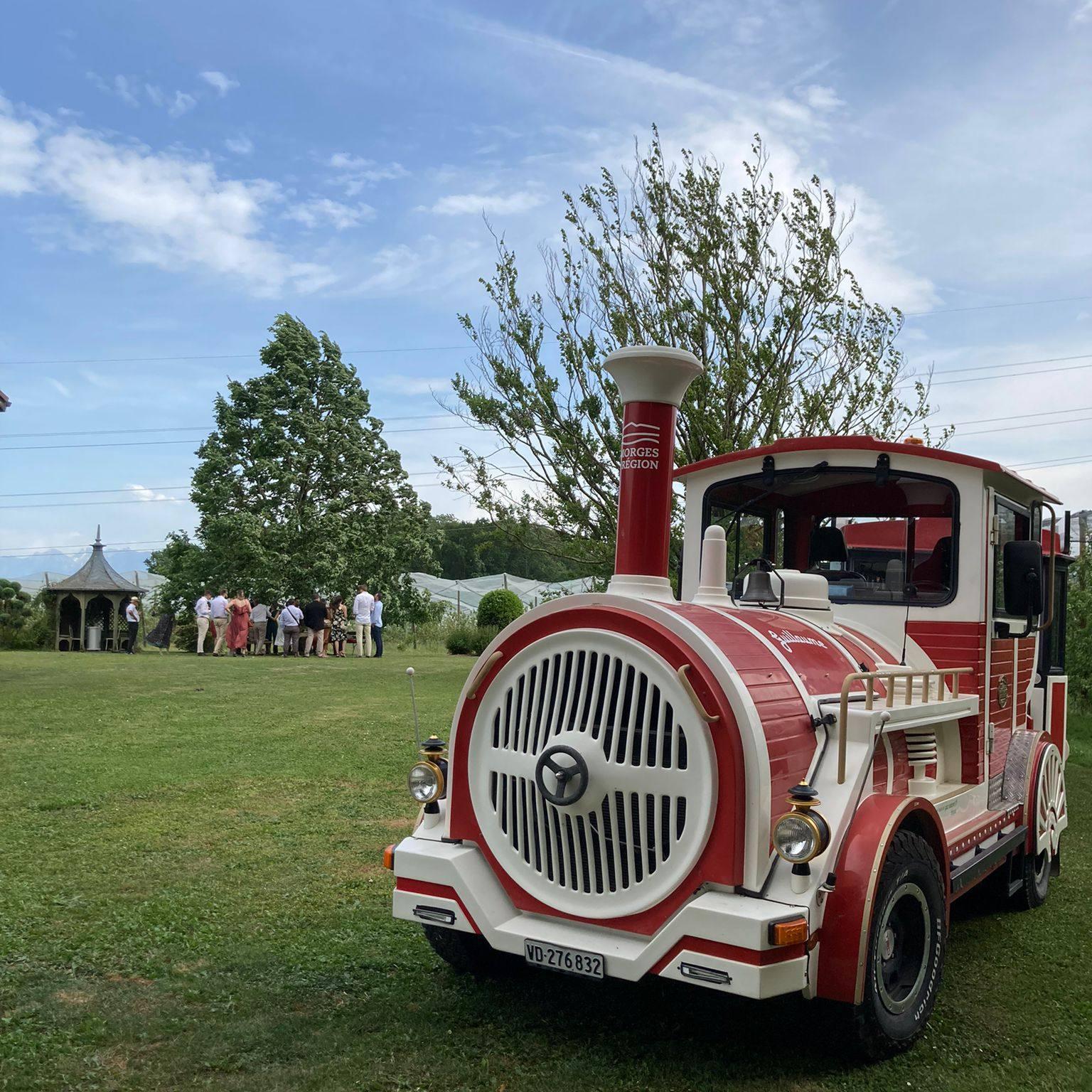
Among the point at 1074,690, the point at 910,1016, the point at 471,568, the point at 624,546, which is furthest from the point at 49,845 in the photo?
the point at 471,568

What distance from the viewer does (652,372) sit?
4242mm

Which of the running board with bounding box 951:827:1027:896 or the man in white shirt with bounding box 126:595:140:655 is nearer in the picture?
the running board with bounding box 951:827:1027:896

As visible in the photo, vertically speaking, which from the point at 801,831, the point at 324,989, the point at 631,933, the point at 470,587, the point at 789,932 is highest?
the point at 470,587

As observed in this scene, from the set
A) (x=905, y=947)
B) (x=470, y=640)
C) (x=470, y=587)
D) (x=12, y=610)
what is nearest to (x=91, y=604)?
(x=12, y=610)

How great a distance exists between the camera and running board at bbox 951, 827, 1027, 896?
4459 millimetres

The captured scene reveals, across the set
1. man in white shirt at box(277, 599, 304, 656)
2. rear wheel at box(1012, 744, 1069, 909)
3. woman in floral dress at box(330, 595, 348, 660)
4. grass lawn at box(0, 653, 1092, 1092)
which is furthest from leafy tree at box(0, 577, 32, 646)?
rear wheel at box(1012, 744, 1069, 909)

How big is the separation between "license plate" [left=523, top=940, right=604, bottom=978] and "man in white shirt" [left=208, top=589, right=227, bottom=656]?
66.4 ft

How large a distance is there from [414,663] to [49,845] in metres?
14.5

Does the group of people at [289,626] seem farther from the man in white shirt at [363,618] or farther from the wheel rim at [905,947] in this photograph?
the wheel rim at [905,947]

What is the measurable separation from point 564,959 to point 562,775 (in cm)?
63

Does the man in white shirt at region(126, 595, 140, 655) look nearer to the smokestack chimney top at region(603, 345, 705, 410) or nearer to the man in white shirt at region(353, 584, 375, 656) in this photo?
the man in white shirt at region(353, 584, 375, 656)

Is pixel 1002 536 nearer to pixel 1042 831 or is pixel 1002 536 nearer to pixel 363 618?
pixel 1042 831

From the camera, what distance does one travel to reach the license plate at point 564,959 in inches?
140

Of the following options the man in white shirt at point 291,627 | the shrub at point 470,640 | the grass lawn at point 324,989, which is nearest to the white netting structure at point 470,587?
the shrub at point 470,640
